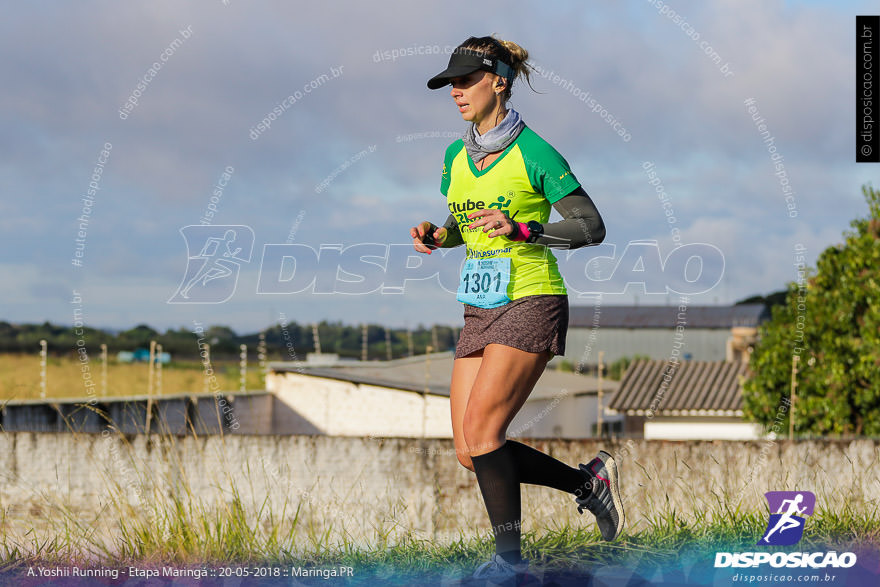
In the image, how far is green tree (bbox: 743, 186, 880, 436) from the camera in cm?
1470

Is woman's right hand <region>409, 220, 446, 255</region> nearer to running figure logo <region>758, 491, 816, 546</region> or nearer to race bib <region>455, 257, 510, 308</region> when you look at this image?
race bib <region>455, 257, 510, 308</region>

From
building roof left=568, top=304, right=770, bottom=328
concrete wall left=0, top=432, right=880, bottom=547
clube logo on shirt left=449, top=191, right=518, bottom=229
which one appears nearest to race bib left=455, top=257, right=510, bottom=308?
clube logo on shirt left=449, top=191, right=518, bottom=229

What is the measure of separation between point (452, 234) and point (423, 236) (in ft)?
0.59

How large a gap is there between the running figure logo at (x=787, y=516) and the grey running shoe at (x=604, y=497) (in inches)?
37.6

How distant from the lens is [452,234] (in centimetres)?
456

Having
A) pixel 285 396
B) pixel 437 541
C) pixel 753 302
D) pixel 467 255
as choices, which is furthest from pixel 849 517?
pixel 753 302

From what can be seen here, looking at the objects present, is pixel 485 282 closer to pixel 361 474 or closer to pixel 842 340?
pixel 361 474

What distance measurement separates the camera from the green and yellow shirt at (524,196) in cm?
418

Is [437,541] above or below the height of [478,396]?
below

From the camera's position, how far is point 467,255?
442cm

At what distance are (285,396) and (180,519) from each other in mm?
18297

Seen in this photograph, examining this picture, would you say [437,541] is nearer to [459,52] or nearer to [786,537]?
[786,537]

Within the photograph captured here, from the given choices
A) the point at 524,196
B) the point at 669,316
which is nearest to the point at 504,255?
the point at 524,196

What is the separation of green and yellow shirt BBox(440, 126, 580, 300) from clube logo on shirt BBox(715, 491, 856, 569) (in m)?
1.87
